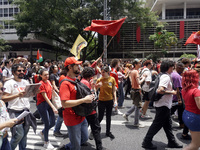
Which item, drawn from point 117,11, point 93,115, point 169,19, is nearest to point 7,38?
point 117,11

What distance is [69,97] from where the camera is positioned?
284 centimetres

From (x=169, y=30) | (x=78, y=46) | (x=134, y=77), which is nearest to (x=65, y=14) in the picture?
(x=78, y=46)

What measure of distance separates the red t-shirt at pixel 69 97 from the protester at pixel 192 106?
1826mm

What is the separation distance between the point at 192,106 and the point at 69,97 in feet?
6.72

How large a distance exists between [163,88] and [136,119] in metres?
2.07

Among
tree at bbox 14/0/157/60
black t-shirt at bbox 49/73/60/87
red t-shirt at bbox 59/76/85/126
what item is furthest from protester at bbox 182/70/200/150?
tree at bbox 14/0/157/60

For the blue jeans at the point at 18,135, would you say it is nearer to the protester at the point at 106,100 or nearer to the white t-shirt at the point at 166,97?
the protester at the point at 106,100

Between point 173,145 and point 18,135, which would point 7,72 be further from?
point 173,145

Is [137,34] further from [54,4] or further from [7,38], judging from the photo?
[7,38]

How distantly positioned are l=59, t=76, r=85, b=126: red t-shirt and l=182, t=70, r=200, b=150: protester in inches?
71.9

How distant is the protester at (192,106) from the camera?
3.19 metres

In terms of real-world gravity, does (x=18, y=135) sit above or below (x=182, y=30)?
below

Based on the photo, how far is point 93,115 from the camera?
13.1 ft

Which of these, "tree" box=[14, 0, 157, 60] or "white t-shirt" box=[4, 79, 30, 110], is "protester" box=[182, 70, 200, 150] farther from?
"tree" box=[14, 0, 157, 60]
